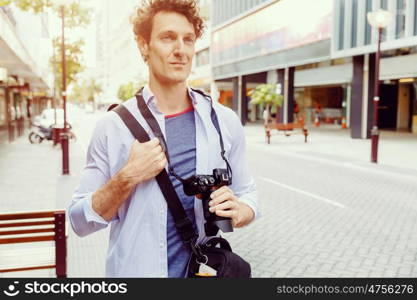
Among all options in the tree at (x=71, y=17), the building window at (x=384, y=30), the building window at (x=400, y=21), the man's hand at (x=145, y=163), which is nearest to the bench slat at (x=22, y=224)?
the man's hand at (x=145, y=163)

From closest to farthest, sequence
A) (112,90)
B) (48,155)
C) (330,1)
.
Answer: (48,155) → (330,1) → (112,90)

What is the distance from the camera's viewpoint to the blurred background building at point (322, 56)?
2500cm

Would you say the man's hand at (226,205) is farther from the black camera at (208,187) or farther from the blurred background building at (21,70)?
the blurred background building at (21,70)

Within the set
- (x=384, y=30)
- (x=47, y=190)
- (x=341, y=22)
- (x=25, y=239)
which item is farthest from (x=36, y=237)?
(x=341, y=22)

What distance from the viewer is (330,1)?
27.5m

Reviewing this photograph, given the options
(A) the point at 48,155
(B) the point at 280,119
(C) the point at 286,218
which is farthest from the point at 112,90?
(C) the point at 286,218

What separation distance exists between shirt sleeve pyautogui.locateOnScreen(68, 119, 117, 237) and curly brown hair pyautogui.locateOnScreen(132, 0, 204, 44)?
412mm

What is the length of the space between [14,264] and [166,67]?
9.57 ft

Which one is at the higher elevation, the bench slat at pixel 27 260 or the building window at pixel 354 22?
the building window at pixel 354 22

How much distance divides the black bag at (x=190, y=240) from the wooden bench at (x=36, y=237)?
97.2 inches

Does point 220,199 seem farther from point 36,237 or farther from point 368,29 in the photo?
point 368,29

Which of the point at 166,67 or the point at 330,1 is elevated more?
the point at 330,1

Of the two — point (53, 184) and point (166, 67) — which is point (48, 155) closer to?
point (53, 184)

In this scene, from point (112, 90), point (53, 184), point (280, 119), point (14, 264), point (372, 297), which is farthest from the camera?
point (112, 90)
